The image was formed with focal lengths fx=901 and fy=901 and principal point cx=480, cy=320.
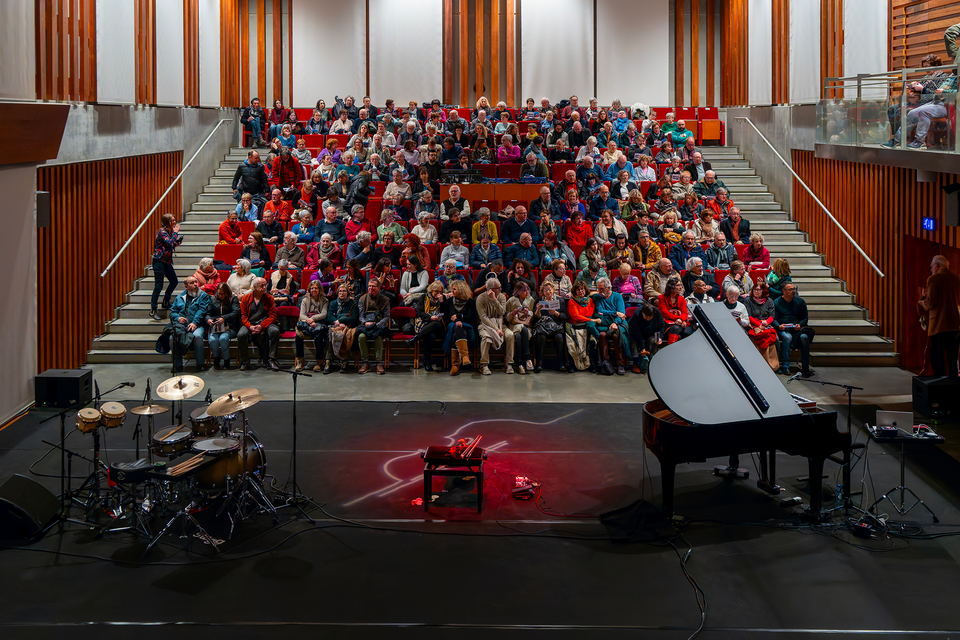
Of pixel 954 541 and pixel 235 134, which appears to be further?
pixel 235 134

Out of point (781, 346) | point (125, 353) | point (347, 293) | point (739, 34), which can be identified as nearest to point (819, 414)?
point (781, 346)

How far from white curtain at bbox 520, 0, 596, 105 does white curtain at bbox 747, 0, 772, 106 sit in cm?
321

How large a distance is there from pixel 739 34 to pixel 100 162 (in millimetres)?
12160

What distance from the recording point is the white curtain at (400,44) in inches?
744

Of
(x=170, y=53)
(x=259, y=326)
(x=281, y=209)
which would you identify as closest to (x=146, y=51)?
(x=170, y=53)

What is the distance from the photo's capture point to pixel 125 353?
1084 cm

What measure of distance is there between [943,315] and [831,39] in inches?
215

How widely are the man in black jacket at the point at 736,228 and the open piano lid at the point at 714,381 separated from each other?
21.1ft

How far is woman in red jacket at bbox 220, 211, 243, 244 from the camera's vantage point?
12.5 m

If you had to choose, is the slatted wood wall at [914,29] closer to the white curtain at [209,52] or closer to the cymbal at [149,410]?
the cymbal at [149,410]

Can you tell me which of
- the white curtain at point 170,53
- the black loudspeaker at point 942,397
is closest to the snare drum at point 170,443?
the black loudspeaker at point 942,397

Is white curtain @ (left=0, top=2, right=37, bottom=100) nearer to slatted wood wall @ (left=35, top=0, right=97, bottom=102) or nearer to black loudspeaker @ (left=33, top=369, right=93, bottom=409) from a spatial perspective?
slatted wood wall @ (left=35, top=0, right=97, bottom=102)

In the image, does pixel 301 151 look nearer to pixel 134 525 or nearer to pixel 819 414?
pixel 134 525

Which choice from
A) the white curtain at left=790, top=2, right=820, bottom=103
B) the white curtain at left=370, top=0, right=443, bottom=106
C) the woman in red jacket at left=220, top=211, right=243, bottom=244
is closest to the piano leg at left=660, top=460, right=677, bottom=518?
the woman in red jacket at left=220, top=211, right=243, bottom=244
